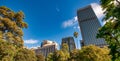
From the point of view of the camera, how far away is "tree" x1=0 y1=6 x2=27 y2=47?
25.8 metres

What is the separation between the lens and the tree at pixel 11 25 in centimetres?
2580

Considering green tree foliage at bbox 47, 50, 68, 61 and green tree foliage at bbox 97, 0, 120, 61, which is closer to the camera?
green tree foliage at bbox 97, 0, 120, 61

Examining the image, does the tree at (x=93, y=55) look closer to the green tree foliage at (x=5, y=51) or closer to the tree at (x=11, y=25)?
the tree at (x=11, y=25)

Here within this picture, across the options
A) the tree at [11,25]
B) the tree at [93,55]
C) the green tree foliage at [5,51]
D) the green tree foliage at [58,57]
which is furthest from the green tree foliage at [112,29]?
the green tree foliage at [58,57]

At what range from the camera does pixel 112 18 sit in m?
13.0

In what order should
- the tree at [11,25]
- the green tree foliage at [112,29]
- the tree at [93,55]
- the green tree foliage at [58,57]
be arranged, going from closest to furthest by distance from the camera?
the green tree foliage at [112,29]
the tree at [11,25]
the tree at [93,55]
the green tree foliage at [58,57]

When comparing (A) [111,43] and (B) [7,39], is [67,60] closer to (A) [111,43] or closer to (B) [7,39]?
(B) [7,39]

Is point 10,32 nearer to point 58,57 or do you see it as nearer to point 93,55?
point 93,55

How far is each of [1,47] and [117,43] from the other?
16679 mm

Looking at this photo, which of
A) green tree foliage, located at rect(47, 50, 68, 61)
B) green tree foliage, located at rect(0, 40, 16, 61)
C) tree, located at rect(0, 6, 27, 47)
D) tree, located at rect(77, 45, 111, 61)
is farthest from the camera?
green tree foliage, located at rect(47, 50, 68, 61)

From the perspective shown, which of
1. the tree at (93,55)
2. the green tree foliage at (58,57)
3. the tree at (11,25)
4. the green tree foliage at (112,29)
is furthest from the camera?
the green tree foliage at (58,57)

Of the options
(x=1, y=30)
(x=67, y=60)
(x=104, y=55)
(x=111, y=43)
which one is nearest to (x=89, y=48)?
(x=104, y=55)

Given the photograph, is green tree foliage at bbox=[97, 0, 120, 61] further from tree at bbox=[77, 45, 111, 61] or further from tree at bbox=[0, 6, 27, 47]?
tree at bbox=[77, 45, 111, 61]

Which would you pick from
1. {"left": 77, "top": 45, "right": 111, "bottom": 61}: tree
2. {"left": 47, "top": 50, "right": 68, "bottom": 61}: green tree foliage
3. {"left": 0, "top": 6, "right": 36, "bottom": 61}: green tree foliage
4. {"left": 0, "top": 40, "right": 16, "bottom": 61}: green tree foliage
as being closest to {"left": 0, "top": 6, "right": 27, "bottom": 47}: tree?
{"left": 0, "top": 6, "right": 36, "bottom": 61}: green tree foliage
